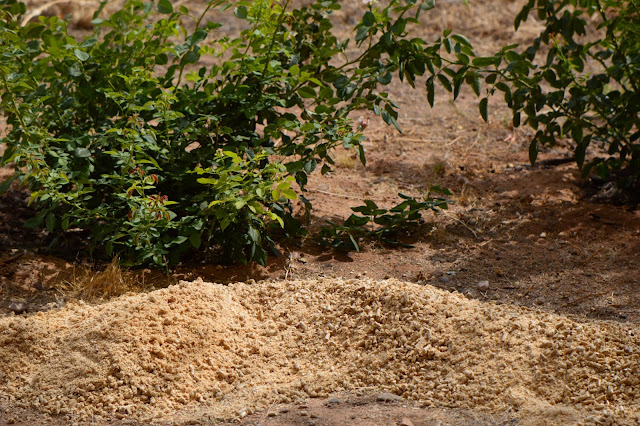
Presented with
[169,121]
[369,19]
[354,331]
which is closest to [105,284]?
[169,121]

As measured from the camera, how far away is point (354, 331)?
3.29 m

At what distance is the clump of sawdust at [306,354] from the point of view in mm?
2865

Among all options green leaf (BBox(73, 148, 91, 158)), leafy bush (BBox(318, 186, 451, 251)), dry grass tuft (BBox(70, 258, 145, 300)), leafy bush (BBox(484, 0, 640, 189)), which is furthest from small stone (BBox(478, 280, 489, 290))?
green leaf (BBox(73, 148, 91, 158))

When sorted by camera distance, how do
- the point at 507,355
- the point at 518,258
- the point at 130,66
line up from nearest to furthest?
the point at 507,355, the point at 130,66, the point at 518,258

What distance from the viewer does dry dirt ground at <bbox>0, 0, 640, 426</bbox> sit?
2.84 m

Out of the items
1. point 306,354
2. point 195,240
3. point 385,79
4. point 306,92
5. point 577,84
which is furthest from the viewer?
point 577,84

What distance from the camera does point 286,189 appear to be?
11.1ft

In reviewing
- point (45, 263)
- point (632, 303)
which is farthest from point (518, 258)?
point (45, 263)

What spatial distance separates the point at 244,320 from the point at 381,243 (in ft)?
4.12

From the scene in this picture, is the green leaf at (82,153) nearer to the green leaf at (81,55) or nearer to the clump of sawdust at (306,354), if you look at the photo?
the green leaf at (81,55)

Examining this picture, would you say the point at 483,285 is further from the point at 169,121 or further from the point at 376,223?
the point at 169,121

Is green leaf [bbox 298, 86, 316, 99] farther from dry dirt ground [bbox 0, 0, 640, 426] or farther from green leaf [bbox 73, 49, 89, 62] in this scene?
green leaf [bbox 73, 49, 89, 62]

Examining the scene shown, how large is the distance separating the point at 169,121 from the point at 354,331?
4.81ft

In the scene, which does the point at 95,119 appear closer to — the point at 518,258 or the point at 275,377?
the point at 275,377
